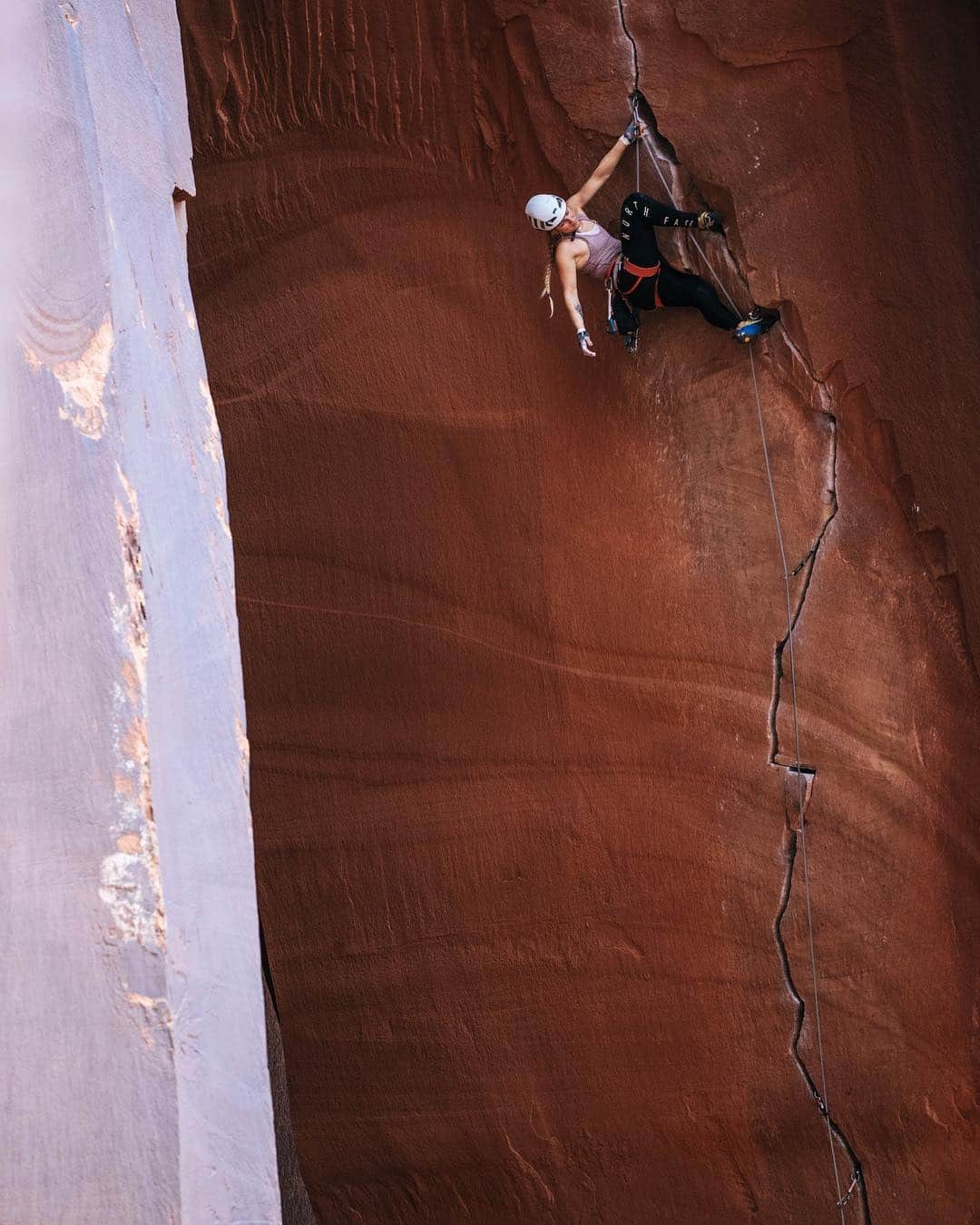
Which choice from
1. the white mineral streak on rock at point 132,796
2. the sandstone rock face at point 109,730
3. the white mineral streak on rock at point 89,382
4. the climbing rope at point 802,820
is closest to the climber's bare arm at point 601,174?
the climbing rope at point 802,820

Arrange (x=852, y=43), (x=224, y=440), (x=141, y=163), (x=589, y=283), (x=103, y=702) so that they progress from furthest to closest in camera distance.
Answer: (x=224, y=440)
(x=589, y=283)
(x=852, y=43)
(x=141, y=163)
(x=103, y=702)

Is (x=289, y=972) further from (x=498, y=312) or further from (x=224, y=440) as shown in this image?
(x=498, y=312)

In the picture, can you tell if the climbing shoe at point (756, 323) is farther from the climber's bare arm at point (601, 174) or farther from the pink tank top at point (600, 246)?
the climber's bare arm at point (601, 174)

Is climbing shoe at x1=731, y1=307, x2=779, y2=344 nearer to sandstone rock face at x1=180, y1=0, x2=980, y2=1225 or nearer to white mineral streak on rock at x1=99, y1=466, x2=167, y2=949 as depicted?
sandstone rock face at x1=180, y1=0, x2=980, y2=1225

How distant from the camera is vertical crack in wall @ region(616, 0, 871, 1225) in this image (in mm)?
2824

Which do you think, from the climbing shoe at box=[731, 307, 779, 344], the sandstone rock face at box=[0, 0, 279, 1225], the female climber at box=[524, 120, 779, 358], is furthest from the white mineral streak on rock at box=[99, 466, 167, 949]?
the climbing shoe at box=[731, 307, 779, 344]

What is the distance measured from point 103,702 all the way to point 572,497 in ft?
5.40

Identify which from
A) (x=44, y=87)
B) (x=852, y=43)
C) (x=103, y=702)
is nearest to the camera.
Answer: (x=103, y=702)

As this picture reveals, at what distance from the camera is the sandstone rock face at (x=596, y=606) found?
2.78 m

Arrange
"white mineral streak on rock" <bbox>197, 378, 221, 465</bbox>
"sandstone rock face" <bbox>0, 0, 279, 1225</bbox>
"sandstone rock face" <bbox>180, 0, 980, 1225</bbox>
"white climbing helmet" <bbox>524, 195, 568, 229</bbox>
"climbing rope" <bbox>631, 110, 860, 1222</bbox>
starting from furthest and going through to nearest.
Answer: "climbing rope" <bbox>631, 110, 860, 1222</bbox> < "sandstone rock face" <bbox>180, 0, 980, 1225</bbox> < "white climbing helmet" <bbox>524, 195, 568, 229</bbox> < "white mineral streak on rock" <bbox>197, 378, 221, 465</bbox> < "sandstone rock face" <bbox>0, 0, 279, 1225</bbox>

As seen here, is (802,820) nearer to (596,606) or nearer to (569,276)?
(596,606)

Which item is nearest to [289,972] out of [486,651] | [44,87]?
[486,651]

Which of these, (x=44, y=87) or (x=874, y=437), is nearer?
(x=44, y=87)

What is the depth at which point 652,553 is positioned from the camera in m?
2.98
